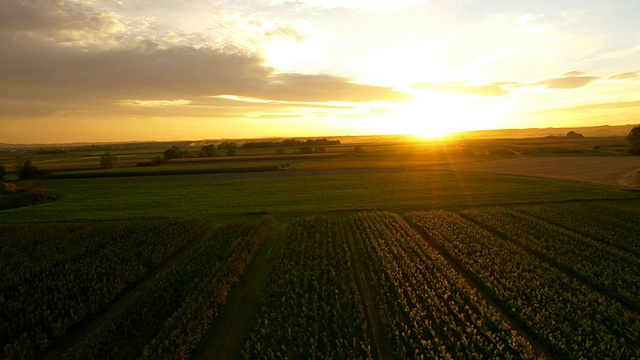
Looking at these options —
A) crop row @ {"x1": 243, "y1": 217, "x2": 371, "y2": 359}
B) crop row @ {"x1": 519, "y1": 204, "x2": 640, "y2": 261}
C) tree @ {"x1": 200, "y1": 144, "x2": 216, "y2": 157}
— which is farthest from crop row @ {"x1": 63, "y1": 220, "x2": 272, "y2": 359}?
tree @ {"x1": 200, "y1": 144, "x2": 216, "y2": 157}

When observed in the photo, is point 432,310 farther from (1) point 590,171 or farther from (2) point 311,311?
(1) point 590,171

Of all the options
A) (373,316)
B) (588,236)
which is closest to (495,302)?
(373,316)

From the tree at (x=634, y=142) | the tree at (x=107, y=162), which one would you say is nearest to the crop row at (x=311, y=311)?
the tree at (x=107, y=162)

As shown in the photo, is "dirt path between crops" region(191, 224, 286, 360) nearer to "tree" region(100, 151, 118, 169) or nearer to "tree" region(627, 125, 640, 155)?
"tree" region(100, 151, 118, 169)

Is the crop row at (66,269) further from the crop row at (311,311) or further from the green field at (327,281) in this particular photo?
the crop row at (311,311)

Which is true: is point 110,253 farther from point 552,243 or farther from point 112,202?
point 552,243

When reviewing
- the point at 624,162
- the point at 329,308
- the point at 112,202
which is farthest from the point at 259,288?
the point at 624,162
